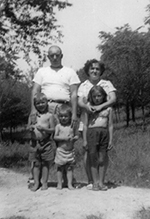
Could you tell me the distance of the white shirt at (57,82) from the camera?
5441 mm

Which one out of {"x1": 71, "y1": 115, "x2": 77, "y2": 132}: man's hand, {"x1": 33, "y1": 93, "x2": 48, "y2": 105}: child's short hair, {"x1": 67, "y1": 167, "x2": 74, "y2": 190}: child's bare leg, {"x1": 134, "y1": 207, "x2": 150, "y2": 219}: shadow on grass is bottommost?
{"x1": 134, "y1": 207, "x2": 150, "y2": 219}: shadow on grass

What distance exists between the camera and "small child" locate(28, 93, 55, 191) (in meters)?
5.50

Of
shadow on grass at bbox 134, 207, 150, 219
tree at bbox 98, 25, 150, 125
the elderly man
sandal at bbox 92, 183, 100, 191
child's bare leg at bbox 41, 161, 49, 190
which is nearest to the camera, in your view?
shadow on grass at bbox 134, 207, 150, 219

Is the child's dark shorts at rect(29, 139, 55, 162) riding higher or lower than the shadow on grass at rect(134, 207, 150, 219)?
higher

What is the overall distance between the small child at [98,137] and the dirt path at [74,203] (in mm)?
279

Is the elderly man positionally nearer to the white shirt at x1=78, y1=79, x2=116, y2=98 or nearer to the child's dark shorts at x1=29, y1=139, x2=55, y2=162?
the white shirt at x1=78, y1=79, x2=116, y2=98

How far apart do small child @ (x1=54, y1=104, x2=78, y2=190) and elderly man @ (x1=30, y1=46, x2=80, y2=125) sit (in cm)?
12

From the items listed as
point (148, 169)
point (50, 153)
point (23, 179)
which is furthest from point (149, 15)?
point (50, 153)

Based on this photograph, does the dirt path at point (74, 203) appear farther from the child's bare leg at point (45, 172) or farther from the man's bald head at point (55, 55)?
the man's bald head at point (55, 55)

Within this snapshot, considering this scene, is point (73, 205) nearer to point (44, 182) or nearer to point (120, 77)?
point (44, 182)

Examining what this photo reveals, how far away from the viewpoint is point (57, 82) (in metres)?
5.44

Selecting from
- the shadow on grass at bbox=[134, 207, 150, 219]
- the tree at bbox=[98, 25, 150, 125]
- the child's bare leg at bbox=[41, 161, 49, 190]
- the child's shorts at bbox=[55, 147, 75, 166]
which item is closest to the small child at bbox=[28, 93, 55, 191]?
the child's bare leg at bbox=[41, 161, 49, 190]

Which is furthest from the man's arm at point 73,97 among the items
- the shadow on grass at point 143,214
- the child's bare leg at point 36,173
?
the shadow on grass at point 143,214

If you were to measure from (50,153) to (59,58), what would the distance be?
Result: 1.38 metres
